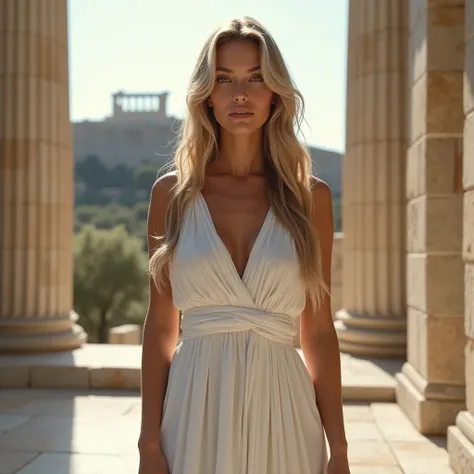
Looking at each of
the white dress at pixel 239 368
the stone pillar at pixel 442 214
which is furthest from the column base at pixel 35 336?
the white dress at pixel 239 368

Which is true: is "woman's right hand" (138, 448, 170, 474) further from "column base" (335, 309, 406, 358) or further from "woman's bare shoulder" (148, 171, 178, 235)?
"column base" (335, 309, 406, 358)

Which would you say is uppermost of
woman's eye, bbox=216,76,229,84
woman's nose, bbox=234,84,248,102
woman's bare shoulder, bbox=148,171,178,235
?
woman's eye, bbox=216,76,229,84

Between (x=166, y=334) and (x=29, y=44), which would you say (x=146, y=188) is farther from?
(x=166, y=334)

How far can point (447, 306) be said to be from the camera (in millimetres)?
6504

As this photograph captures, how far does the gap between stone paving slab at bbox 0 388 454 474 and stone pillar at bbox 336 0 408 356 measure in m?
2.24

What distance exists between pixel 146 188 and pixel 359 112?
316 feet

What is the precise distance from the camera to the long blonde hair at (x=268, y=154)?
237cm

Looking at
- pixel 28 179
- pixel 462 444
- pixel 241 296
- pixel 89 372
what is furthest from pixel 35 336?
pixel 241 296

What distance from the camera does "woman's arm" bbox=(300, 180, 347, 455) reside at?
238 centimetres

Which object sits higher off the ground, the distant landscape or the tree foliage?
the distant landscape

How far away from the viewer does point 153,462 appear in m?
2.27

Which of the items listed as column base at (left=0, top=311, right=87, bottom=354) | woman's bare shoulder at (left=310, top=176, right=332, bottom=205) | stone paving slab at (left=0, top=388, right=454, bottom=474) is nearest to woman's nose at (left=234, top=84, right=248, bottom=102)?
woman's bare shoulder at (left=310, top=176, right=332, bottom=205)

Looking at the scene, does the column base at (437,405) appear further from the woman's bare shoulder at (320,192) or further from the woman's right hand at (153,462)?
the woman's right hand at (153,462)

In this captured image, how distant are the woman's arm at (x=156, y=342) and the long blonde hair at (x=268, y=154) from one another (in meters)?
0.05
